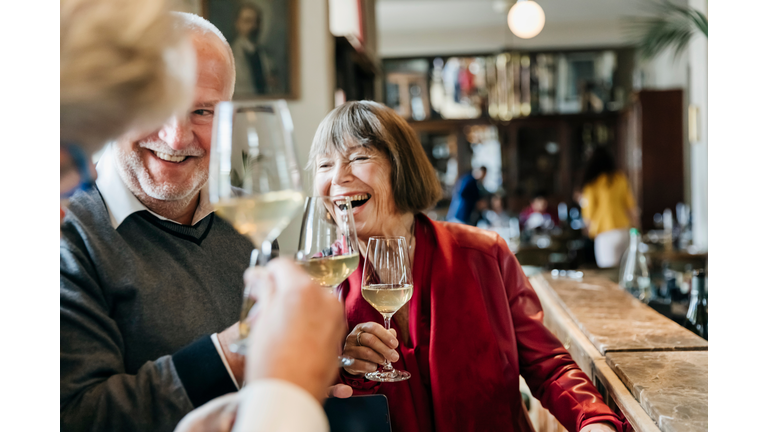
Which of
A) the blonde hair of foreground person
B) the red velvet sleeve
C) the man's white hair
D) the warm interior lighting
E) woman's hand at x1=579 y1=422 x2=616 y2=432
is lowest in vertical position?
woman's hand at x1=579 y1=422 x2=616 y2=432

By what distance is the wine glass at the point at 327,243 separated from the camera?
0.81 metres

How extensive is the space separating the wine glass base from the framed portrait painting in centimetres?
170

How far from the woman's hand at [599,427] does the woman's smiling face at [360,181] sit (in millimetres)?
598

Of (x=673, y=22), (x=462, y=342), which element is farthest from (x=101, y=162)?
(x=673, y=22)

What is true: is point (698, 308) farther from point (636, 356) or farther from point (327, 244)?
point (327, 244)

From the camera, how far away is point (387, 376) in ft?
3.60

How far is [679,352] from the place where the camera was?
1250 mm

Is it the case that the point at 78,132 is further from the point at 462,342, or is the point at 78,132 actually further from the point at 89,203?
the point at 462,342

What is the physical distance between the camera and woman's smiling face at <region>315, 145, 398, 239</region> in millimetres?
1367

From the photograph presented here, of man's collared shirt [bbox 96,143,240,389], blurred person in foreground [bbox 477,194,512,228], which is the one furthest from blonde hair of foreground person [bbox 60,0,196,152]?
blurred person in foreground [bbox 477,194,512,228]

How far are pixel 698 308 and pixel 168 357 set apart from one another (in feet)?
4.98

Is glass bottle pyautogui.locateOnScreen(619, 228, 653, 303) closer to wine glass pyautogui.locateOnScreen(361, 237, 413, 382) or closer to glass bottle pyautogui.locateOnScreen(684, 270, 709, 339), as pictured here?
glass bottle pyautogui.locateOnScreen(684, 270, 709, 339)

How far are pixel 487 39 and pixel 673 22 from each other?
17.0ft
